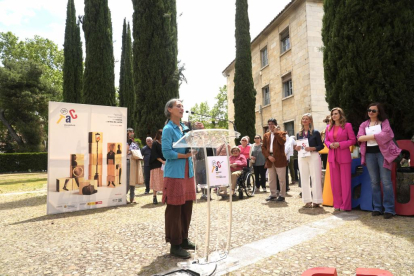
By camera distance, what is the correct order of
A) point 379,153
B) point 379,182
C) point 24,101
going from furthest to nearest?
1. point 24,101
2. point 379,182
3. point 379,153

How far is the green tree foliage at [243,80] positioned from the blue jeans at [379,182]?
1307 centimetres

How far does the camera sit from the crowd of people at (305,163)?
3441 millimetres

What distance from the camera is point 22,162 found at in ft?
82.4

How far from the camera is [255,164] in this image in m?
9.20

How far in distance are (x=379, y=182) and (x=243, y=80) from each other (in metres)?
14.7

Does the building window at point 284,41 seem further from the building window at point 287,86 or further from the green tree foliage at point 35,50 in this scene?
the green tree foliage at point 35,50

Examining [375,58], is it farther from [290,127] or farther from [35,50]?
[35,50]

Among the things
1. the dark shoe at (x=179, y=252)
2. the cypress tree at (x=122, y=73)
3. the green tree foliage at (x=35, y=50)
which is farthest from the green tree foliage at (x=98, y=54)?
the green tree foliage at (x=35, y=50)

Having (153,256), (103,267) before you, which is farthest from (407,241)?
(103,267)

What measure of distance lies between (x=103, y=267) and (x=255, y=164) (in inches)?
262

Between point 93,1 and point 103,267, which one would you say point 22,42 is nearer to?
point 93,1

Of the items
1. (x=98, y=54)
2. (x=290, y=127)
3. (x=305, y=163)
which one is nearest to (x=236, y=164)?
(x=305, y=163)

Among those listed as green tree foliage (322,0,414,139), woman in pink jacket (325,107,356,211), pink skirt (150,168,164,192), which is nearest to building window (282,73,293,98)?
green tree foliage (322,0,414,139)

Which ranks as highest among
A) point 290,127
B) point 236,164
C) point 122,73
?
point 122,73
